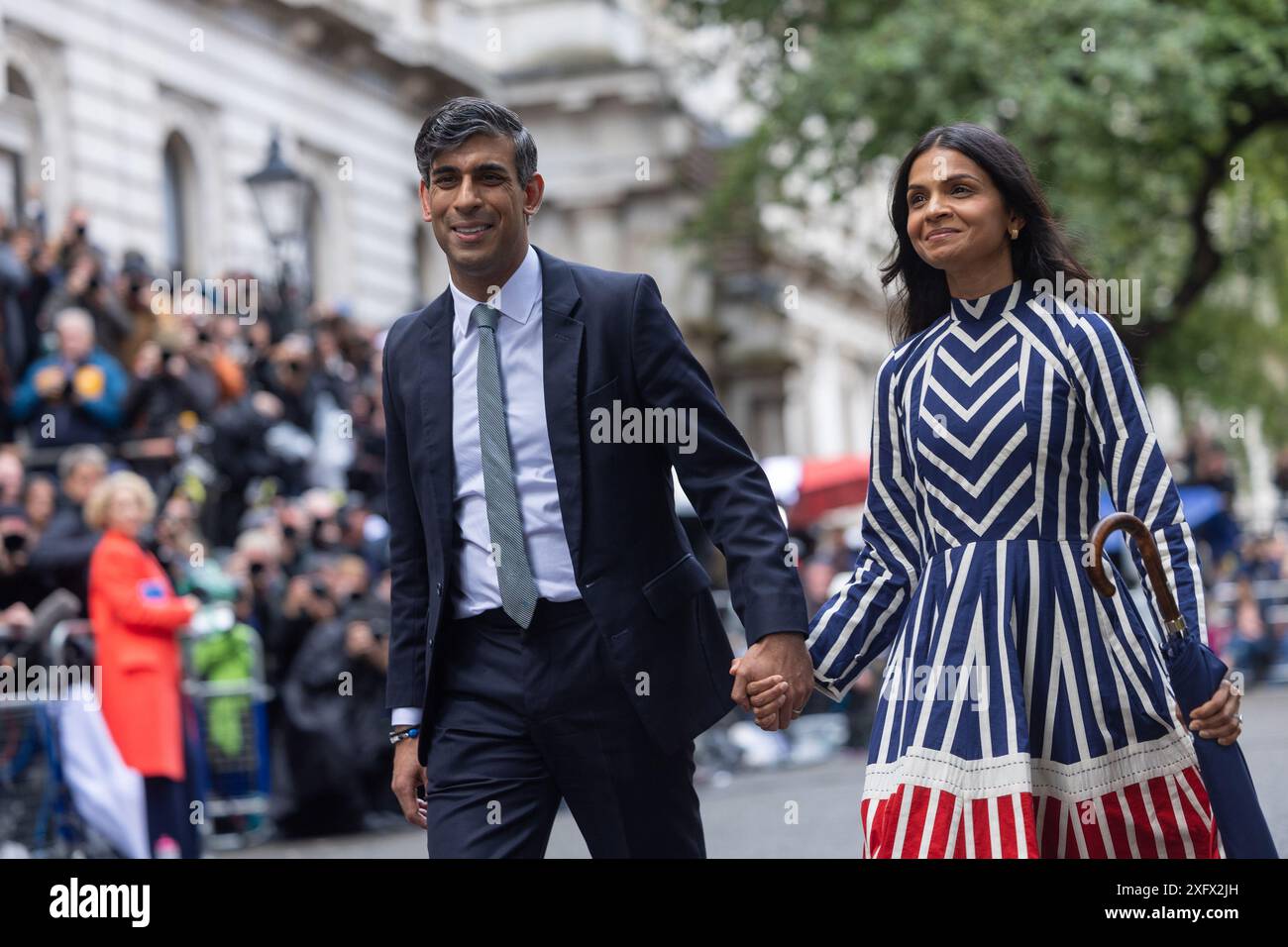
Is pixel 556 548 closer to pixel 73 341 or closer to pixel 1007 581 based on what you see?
pixel 1007 581

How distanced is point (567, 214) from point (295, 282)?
17784mm

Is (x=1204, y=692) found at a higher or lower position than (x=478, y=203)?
lower

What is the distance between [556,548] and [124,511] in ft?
18.5

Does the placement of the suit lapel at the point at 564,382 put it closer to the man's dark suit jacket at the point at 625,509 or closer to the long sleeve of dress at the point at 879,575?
the man's dark suit jacket at the point at 625,509

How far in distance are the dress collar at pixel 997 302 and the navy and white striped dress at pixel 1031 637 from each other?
3 cm

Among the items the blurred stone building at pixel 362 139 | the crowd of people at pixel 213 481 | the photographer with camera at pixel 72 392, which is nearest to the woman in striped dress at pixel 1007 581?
the crowd of people at pixel 213 481

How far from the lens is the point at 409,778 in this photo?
5.01 meters

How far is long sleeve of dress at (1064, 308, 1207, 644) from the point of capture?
15.0ft

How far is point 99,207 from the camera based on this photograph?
20734 mm

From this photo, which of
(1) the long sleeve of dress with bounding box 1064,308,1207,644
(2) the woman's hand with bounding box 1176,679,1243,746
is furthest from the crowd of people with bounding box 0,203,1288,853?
(2) the woman's hand with bounding box 1176,679,1243,746

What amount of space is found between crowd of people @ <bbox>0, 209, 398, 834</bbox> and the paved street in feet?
2.59

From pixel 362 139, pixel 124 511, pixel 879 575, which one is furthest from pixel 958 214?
pixel 362 139

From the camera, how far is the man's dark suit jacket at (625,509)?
4711mm

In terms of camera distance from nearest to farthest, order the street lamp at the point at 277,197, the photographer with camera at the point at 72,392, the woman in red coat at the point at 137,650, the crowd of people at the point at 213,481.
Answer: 1. the woman in red coat at the point at 137,650
2. the crowd of people at the point at 213,481
3. the photographer with camera at the point at 72,392
4. the street lamp at the point at 277,197
